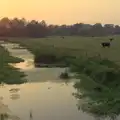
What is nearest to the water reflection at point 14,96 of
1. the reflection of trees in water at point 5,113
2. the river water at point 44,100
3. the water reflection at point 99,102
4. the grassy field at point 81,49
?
the river water at point 44,100

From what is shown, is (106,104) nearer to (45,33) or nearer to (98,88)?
(98,88)

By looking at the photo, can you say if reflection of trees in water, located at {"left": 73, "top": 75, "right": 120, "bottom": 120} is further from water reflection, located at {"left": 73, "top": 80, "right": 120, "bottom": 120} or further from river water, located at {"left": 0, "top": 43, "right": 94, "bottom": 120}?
river water, located at {"left": 0, "top": 43, "right": 94, "bottom": 120}

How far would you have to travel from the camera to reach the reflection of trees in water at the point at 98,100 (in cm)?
1390

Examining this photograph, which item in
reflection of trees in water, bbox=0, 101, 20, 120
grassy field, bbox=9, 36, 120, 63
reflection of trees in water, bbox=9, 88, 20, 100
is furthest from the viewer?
grassy field, bbox=9, 36, 120, 63

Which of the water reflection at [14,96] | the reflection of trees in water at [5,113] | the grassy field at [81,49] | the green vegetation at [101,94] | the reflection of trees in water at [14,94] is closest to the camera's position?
the reflection of trees in water at [5,113]

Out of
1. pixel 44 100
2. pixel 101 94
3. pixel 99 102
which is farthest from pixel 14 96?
pixel 99 102

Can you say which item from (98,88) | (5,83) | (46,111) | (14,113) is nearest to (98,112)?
(46,111)

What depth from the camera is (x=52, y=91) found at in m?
19.7

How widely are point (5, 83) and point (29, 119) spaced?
10215 mm

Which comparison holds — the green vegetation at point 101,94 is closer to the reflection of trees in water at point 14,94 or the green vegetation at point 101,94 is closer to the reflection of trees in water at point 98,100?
the reflection of trees in water at point 98,100

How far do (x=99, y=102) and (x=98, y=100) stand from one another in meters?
0.29

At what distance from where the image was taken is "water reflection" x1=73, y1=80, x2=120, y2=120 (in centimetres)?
1382

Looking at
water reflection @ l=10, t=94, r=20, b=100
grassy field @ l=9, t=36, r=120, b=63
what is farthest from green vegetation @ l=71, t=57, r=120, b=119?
grassy field @ l=9, t=36, r=120, b=63

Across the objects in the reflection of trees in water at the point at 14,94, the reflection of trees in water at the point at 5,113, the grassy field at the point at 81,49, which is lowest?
the grassy field at the point at 81,49
